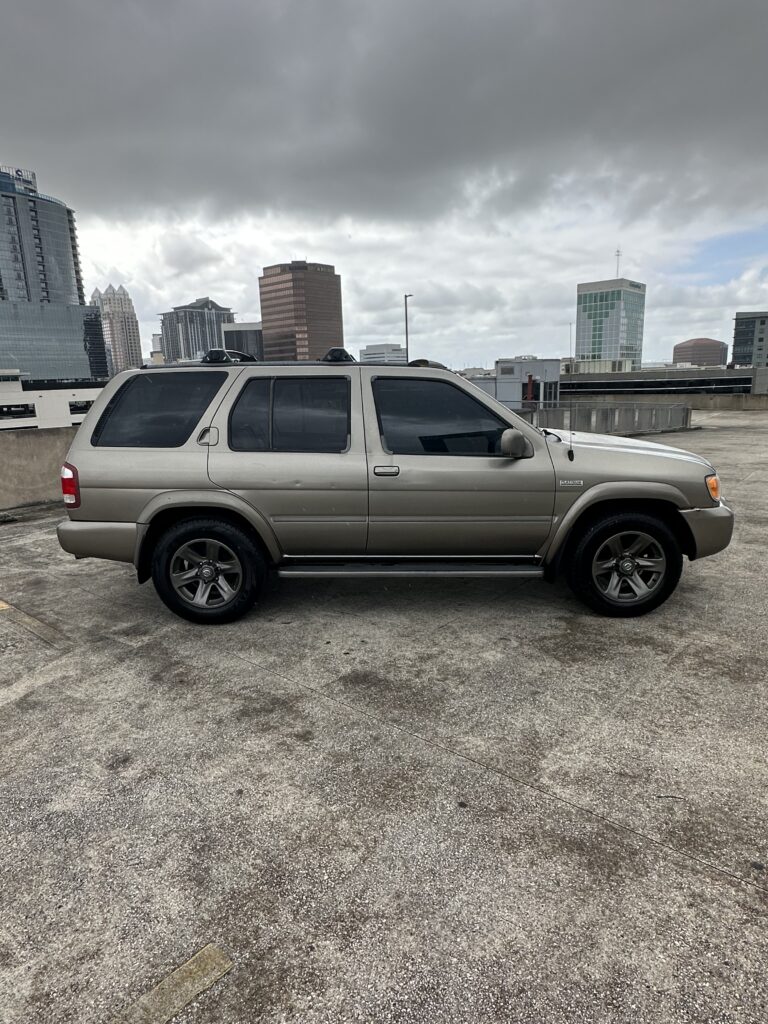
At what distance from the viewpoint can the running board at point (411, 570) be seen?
4.27 m

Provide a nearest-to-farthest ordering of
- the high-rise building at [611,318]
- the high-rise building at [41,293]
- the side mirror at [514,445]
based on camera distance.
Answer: the side mirror at [514,445] < the high-rise building at [611,318] < the high-rise building at [41,293]

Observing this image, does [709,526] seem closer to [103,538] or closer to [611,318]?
[103,538]

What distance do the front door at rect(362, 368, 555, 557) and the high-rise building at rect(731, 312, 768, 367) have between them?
128959 mm

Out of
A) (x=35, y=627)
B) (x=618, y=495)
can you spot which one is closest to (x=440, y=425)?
(x=618, y=495)

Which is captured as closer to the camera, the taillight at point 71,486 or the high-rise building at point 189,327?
the taillight at point 71,486

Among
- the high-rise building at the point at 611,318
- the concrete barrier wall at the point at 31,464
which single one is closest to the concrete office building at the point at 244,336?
the concrete barrier wall at the point at 31,464

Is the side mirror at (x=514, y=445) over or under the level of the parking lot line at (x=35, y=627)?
over

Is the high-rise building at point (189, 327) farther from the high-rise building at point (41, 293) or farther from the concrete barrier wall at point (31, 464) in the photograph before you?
the concrete barrier wall at point (31, 464)

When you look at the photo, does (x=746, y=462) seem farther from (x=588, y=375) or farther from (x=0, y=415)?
(x=0, y=415)

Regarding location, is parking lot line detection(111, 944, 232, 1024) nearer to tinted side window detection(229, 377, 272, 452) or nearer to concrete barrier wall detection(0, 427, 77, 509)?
tinted side window detection(229, 377, 272, 452)

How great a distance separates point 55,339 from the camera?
146 metres

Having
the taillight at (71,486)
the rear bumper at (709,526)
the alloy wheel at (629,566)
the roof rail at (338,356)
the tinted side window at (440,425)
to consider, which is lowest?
the alloy wheel at (629,566)

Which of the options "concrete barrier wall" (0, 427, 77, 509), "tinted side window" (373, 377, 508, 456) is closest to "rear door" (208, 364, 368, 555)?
"tinted side window" (373, 377, 508, 456)

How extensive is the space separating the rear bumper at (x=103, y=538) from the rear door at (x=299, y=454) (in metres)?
0.78
